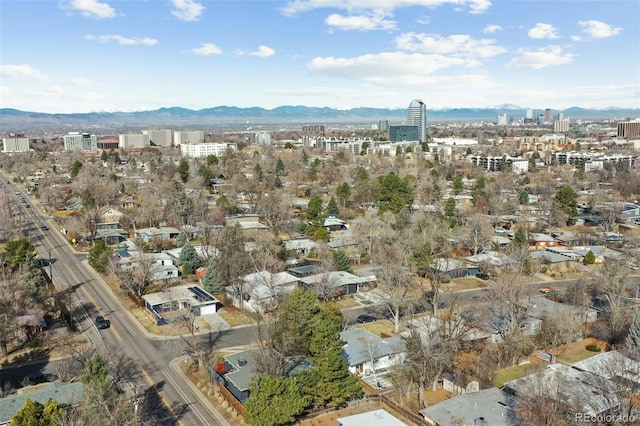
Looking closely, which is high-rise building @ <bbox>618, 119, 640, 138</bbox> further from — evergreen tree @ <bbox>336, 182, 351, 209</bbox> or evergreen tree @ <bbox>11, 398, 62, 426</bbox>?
evergreen tree @ <bbox>11, 398, 62, 426</bbox>

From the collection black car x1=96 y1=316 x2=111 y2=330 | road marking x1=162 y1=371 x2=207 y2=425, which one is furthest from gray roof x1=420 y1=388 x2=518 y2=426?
black car x1=96 y1=316 x2=111 y2=330

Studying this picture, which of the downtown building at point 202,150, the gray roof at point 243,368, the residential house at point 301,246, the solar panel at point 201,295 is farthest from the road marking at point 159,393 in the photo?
the downtown building at point 202,150

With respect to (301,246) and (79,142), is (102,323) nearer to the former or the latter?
(301,246)

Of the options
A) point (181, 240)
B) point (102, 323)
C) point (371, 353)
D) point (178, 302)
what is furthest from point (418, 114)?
point (371, 353)

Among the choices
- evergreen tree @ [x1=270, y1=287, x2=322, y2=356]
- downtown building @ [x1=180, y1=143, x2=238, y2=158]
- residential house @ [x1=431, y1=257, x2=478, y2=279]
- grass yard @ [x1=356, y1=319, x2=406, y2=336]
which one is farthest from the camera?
downtown building @ [x1=180, y1=143, x2=238, y2=158]

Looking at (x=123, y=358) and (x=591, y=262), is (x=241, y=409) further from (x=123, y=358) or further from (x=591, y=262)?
(x=591, y=262)
